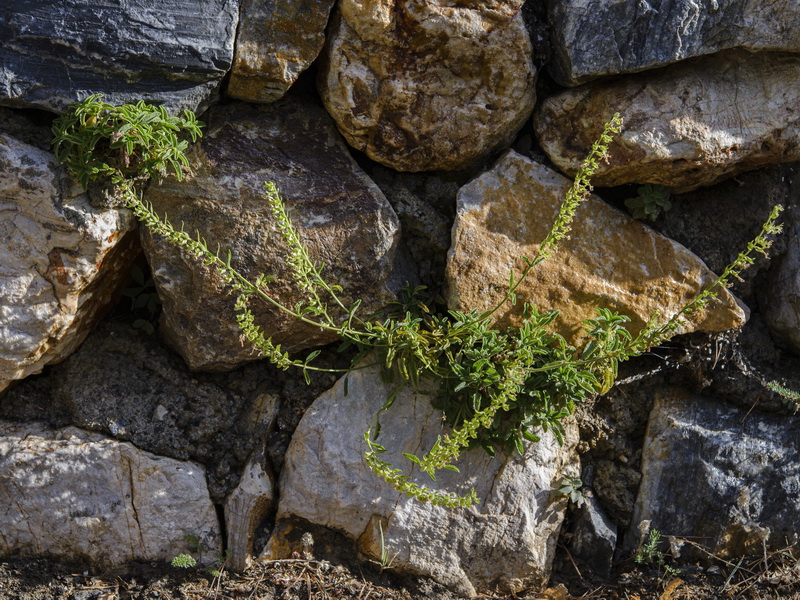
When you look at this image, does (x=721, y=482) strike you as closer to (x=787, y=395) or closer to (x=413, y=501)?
(x=787, y=395)

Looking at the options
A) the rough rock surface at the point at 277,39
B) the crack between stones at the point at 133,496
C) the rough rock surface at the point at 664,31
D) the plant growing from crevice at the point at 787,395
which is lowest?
the crack between stones at the point at 133,496

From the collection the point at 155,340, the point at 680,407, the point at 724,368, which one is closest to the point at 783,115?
the point at 724,368

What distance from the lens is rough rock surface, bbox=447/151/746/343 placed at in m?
3.42

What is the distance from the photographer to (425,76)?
334 cm

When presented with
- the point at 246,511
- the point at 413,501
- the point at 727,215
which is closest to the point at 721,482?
the point at 727,215

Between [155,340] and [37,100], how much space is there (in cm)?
120

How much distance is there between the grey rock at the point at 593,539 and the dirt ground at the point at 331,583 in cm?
8

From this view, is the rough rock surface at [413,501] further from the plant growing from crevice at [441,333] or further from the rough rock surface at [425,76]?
the rough rock surface at [425,76]

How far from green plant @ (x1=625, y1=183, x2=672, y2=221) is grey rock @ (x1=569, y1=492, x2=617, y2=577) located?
52.9 inches

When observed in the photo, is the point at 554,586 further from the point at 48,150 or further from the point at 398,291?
the point at 48,150

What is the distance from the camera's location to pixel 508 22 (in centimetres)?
330

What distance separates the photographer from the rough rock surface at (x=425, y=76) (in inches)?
128

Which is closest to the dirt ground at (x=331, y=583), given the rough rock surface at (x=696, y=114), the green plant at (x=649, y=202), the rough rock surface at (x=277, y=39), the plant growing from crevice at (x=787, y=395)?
the plant growing from crevice at (x=787, y=395)

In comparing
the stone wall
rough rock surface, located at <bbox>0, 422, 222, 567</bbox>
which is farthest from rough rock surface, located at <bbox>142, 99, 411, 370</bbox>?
rough rock surface, located at <bbox>0, 422, 222, 567</bbox>
